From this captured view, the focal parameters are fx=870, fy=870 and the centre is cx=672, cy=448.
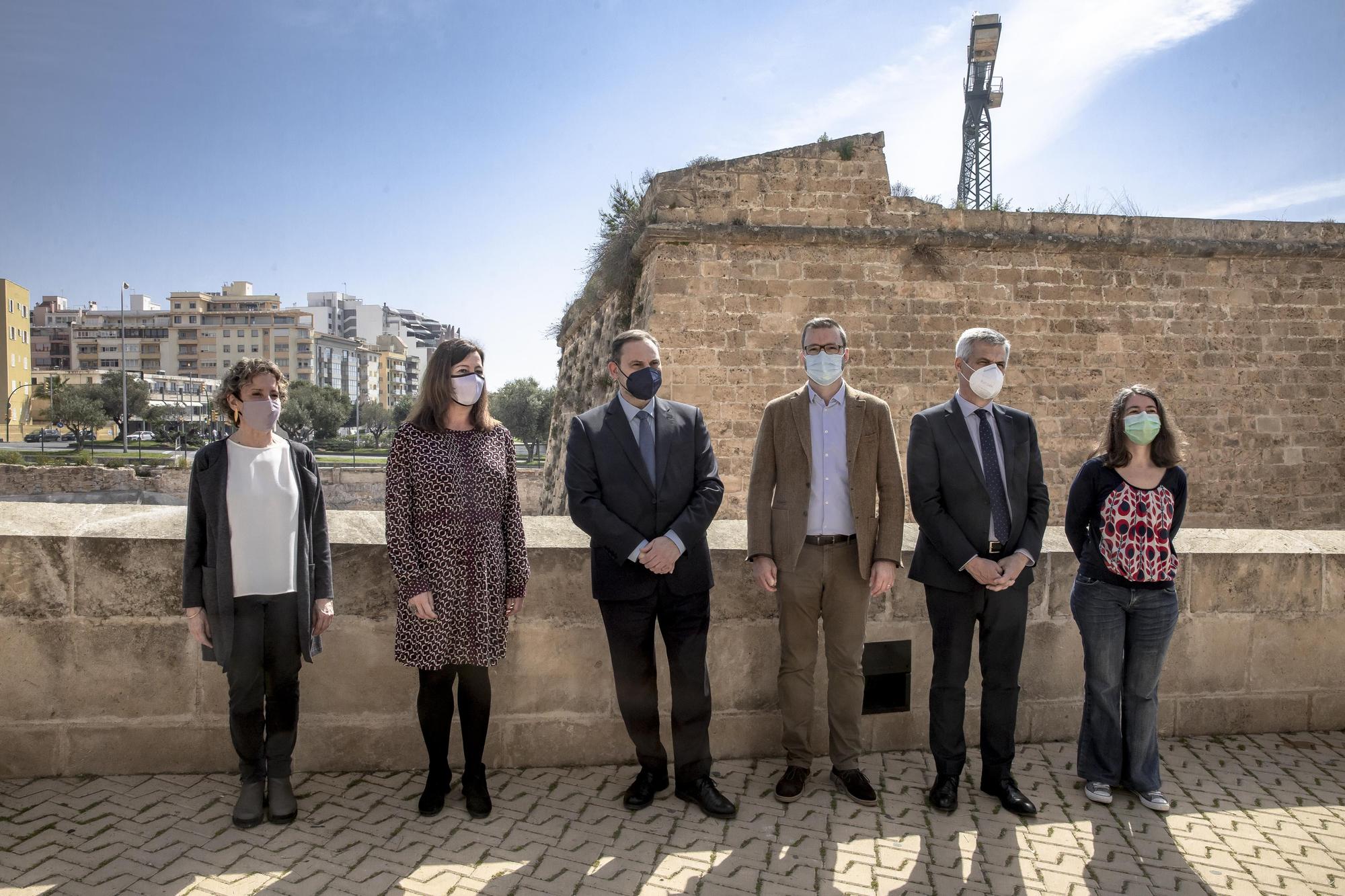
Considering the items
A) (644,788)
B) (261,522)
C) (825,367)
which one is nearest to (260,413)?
(261,522)

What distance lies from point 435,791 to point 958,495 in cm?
221

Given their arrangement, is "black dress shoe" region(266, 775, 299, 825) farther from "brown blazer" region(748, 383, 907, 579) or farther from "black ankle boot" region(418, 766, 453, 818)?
"brown blazer" region(748, 383, 907, 579)

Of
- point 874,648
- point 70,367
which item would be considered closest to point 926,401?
point 874,648

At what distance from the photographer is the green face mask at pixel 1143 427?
10.8 ft

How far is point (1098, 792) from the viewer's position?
329cm

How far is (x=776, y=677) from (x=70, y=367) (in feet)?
435

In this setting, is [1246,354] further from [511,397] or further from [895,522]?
[511,397]

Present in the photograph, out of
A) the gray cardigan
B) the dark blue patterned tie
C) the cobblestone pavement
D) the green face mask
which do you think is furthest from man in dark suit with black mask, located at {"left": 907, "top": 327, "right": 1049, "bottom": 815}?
the gray cardigan

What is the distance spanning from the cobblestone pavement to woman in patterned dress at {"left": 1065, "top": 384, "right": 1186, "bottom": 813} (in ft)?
0.63

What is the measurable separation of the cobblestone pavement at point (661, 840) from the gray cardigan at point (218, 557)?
60 cm

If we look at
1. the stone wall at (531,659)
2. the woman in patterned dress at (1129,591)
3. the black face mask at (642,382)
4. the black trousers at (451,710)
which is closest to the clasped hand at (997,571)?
the woman in patterned dress at (1129,591)

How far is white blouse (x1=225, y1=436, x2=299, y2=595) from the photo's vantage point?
2.99 m

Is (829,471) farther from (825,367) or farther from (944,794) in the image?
(944,794)

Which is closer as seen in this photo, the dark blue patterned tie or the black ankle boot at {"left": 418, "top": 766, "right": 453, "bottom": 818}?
the black ankle boot at {"left": 418, "top": 766, "right": 453, "bottom": 818}
